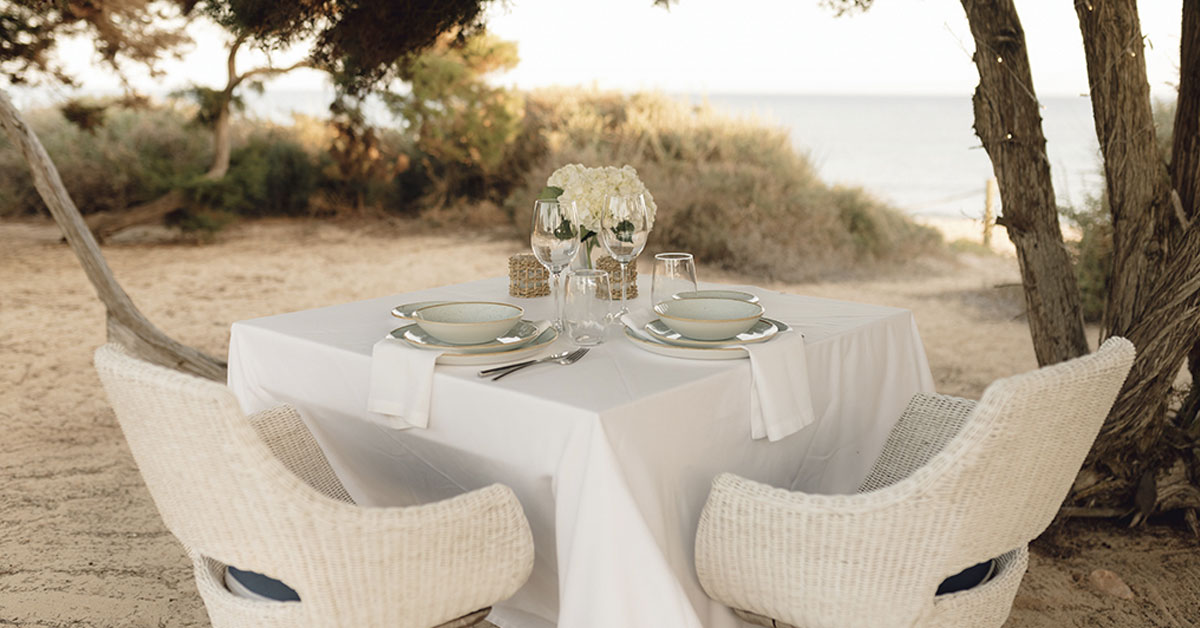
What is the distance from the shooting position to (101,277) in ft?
11.8

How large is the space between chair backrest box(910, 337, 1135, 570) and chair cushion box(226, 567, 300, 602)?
0.98 meters

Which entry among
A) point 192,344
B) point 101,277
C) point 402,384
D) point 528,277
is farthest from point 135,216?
point 402,384

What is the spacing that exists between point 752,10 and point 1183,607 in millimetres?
18561

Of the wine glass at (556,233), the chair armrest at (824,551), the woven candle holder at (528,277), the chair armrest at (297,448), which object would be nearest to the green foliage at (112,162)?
the woven candle holder at (528,277)

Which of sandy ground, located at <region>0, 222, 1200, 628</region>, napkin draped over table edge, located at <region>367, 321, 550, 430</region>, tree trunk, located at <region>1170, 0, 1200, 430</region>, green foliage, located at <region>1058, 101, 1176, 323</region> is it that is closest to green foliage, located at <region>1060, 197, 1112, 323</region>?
green foliage, located at <region>1058, 101, 1176, 323</region>

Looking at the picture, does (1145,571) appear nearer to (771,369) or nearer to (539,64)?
(771,369)

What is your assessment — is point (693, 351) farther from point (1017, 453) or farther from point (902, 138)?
point (902, 138)

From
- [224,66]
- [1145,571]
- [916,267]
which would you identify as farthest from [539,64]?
[1145,571]

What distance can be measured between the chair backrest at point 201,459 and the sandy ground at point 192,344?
0.96 meters

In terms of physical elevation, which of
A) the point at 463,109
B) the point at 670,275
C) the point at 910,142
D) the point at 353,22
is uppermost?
the point at 910,142

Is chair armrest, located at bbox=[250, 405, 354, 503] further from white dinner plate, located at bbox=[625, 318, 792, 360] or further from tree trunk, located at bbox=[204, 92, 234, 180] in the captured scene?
tree trunk, located at bbox=[204, 92, 234, 180]

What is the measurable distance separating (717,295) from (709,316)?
238mm

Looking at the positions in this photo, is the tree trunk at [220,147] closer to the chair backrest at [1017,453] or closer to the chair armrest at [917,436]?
the chair armrest at [917,436]

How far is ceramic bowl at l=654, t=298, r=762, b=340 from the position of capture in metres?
1.75
